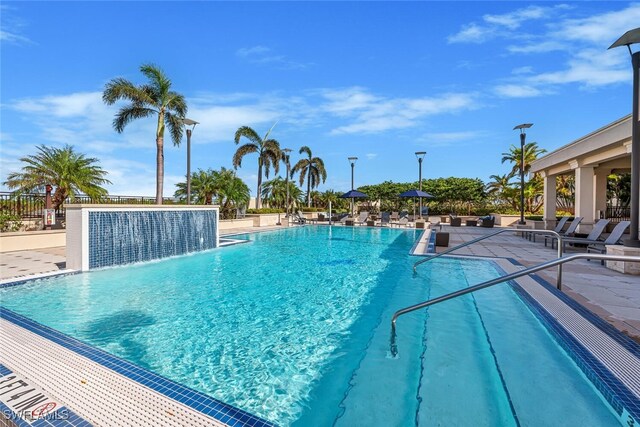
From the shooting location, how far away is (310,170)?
34.8 metres

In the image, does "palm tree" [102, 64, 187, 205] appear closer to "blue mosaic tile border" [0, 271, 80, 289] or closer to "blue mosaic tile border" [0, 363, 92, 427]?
"blue mosaic tile border" [0, 271, 80, 289]

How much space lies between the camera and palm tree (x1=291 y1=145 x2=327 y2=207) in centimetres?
3409

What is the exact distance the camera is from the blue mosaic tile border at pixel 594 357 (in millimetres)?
2520

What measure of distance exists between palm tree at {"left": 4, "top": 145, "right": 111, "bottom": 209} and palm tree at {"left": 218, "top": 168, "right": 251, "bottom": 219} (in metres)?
7.87

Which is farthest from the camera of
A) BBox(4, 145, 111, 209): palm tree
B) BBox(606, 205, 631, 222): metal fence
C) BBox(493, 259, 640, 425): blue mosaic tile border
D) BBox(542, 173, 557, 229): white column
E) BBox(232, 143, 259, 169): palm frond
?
BBox(232, 143, 259, 169): palm frond

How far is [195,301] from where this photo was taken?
5.82 meters

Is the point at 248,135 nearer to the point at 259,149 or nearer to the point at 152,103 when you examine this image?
the point at 259,149

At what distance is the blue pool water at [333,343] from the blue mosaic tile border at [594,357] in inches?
3.2

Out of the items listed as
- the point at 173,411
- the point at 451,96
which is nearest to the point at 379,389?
the point at 173,411

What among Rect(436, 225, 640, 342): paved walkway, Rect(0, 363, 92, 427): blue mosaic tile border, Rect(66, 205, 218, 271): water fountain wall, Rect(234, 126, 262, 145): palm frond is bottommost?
Rect(0, 363, 92, 427): blue mosaic tile border

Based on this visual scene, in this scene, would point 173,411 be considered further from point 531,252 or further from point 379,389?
point 531,252

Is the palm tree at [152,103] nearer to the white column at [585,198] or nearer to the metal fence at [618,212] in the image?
the white column at [585,198]

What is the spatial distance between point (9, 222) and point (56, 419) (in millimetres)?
13240

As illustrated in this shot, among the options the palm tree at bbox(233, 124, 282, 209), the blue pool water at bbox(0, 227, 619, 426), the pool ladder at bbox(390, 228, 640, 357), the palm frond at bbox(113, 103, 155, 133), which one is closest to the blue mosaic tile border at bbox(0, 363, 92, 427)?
the blue pool water at bbox(0, 227, 619, 426)
